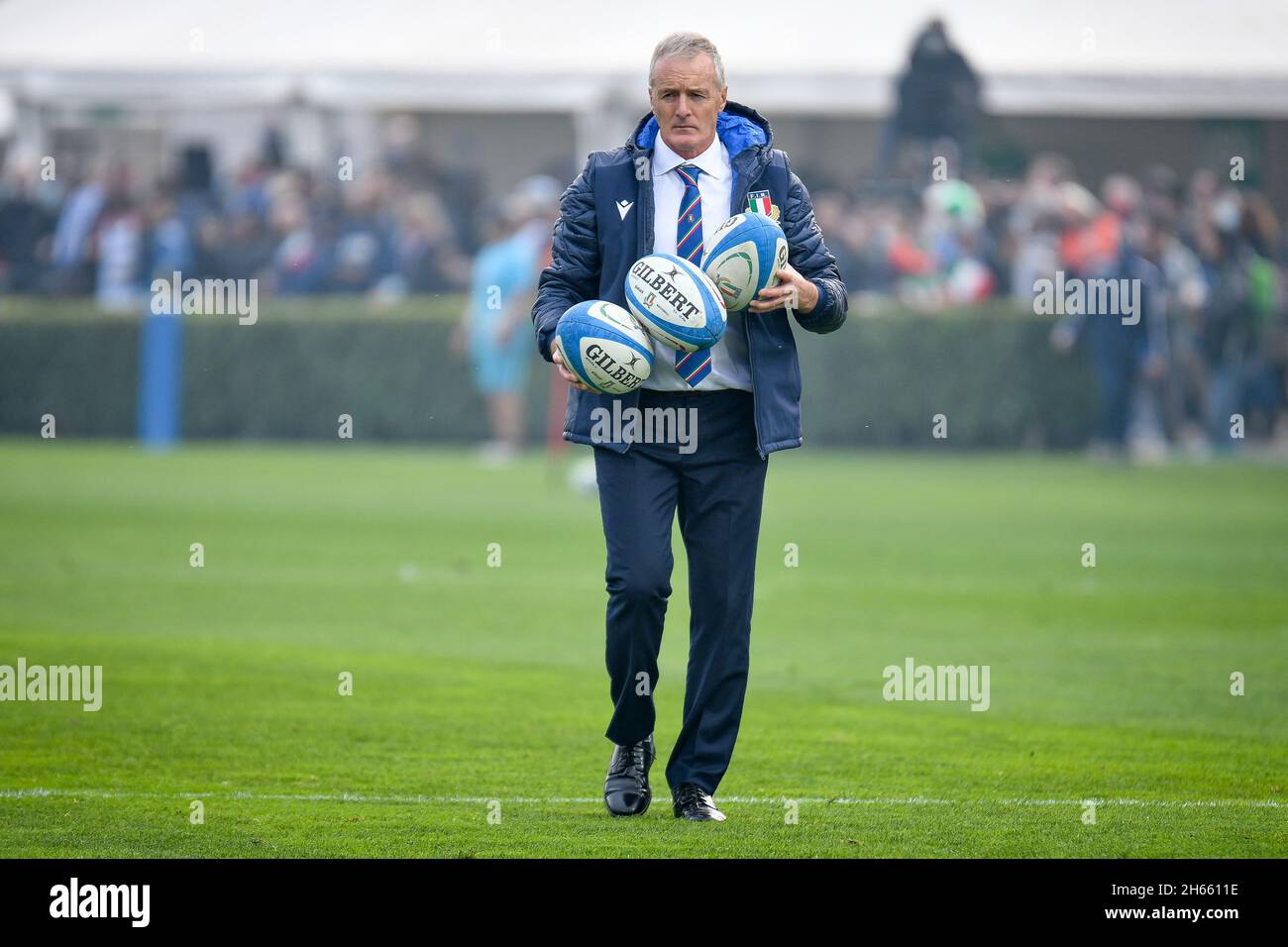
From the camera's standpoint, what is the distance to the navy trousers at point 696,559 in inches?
303

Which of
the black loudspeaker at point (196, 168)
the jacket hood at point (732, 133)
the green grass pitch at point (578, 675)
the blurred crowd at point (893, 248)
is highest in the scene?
the black loudspeaker at point (196, 168)

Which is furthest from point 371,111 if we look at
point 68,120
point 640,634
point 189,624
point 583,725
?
point 640,634

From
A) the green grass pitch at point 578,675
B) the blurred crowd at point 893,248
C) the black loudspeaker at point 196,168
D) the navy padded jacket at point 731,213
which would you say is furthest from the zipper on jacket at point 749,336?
the black loudspeaker at point 196,168

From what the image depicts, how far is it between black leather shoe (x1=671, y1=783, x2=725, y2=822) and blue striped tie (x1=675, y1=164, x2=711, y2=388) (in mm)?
1401

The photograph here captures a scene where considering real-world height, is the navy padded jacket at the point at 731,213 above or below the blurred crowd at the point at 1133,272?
below

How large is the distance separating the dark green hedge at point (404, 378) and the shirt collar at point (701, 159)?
1940 centimetres

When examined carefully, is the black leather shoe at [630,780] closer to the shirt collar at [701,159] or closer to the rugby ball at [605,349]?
the rugby ball at [605,349]

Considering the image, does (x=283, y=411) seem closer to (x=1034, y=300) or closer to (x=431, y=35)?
(x=431, y=35)

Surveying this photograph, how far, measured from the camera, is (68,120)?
33500 millimetres

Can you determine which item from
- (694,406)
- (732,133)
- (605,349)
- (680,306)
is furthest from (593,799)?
(732,133)

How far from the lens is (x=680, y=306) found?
7375 mm

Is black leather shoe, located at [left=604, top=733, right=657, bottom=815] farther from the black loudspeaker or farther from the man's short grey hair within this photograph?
the black loudspeaker

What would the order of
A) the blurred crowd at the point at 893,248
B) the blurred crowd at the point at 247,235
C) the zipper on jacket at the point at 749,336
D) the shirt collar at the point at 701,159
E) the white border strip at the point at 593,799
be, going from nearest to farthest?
the zipper on jacket at the point at 749,336 → the shirt collar at the point at 701,159 → the white border strip at the point at 593,799 → the blurred crowd at the point at 893,248 → the blurred crowd at the point at 247,235
